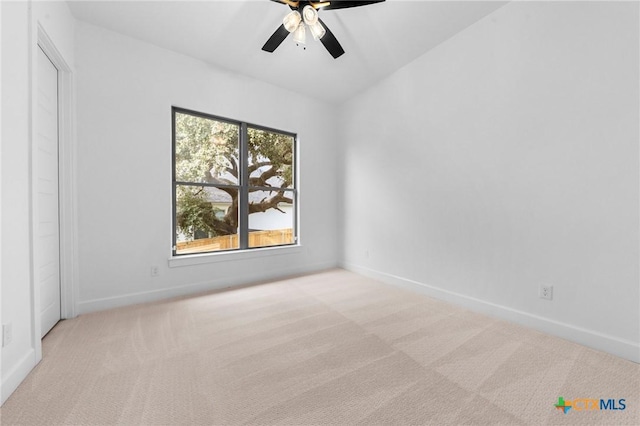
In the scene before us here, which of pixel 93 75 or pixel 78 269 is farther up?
pixel 93 75

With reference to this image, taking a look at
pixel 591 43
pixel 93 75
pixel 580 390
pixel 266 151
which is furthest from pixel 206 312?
pixel 591 43

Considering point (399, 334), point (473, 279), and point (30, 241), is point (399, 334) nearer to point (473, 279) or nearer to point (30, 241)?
point (473, 279)

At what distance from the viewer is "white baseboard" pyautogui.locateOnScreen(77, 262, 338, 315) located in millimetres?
2553

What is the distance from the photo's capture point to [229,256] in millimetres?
3367

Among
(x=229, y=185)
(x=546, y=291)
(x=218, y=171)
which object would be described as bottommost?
(x=546, y=291)

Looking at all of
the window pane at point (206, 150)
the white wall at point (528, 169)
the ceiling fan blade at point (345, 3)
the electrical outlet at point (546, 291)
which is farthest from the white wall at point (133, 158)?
the electrical outlet at point (546, 291)

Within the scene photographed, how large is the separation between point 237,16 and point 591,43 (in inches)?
114

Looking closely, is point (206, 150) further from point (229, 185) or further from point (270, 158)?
point (270, 158)

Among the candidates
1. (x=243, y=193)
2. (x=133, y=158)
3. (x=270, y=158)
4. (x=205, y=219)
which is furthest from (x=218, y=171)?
(x=133, y=158)

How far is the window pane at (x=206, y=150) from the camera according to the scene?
3.15 m

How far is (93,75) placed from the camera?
8.36 feet

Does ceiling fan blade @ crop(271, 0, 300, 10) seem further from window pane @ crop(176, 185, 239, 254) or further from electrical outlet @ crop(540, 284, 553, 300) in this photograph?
electrical outlet @ crop(540, 284, 553, 300)

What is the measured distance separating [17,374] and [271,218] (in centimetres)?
281

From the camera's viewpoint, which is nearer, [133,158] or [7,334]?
[7,334]
